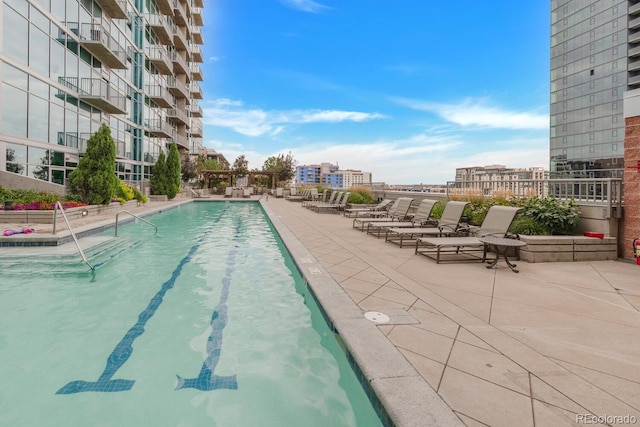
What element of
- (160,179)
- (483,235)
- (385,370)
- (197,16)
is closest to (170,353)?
(385,370)

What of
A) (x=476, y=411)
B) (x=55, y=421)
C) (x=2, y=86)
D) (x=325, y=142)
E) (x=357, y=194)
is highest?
(x=325, y=142)

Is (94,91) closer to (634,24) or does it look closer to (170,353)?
(170,353)

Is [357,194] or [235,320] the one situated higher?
[357,194]

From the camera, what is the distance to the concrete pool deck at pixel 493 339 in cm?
205

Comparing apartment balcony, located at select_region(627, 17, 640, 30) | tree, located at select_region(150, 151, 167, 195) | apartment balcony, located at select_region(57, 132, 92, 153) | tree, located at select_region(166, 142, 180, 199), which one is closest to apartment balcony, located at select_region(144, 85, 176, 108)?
tree, located at select_region(166, 142, 180, 199)

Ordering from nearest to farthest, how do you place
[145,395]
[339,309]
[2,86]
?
[145,395] → [339,309] → [2,86]

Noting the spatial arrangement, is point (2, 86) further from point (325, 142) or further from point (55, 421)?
point (325, 142)

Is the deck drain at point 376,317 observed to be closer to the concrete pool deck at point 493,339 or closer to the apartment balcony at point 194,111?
the concrete pool deck at point 493,339

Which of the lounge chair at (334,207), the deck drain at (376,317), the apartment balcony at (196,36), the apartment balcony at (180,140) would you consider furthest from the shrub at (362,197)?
the apartment balcony at (196,36)

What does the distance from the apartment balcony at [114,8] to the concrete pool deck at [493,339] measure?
2324 cm

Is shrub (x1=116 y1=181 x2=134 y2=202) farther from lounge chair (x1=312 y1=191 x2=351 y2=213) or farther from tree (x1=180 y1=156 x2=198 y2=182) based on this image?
tree (x1=180 y1=156 x2=198 y2=182)

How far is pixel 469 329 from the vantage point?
10.4ft

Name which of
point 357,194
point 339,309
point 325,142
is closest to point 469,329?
point 339,309

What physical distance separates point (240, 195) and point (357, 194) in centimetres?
1745
